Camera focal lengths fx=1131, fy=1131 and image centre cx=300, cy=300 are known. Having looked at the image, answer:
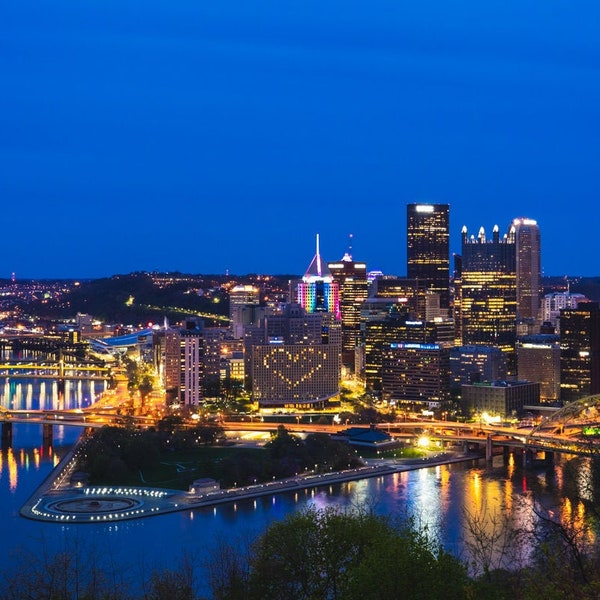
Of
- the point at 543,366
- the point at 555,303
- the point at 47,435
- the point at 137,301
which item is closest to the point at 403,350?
the point at 543,366

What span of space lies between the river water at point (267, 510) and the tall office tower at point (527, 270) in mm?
30623

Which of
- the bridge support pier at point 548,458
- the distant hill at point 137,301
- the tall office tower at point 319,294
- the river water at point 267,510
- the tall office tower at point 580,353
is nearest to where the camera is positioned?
the river water at point 267,510

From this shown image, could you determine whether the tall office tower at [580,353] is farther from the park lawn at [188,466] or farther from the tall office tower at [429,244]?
the tall office tower at [429,244]

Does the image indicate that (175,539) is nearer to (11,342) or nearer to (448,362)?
(448,362)

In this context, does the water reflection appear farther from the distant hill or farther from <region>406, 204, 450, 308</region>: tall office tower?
the distant hill

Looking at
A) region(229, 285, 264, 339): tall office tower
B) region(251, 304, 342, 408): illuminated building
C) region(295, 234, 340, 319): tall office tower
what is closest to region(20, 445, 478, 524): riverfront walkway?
region(251, 304, 342, 408): illuminated building

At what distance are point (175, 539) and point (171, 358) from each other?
20.3 metres

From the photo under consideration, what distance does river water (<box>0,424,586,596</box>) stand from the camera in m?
14.7

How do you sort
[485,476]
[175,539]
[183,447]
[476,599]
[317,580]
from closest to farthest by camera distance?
[476,599] → [317,580] → [175,539] → [485,476] → [183,447]

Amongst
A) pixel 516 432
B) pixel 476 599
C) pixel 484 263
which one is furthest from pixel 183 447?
pixel 484 263

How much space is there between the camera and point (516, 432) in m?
25.6

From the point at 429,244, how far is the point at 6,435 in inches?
1252

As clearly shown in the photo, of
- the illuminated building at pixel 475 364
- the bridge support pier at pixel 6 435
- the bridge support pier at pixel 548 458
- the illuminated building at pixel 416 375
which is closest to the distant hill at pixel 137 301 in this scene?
the illuminated building at pixel 475 364

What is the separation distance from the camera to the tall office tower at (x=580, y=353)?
1371 inches
